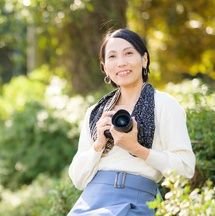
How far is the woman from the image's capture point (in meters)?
4.12

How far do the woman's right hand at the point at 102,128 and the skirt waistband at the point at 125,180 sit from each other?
142 millimetres

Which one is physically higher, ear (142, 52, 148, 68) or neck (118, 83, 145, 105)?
ear (142, 52, 148, 68)

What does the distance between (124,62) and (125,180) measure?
2.00 feet

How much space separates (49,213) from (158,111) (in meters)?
2.06

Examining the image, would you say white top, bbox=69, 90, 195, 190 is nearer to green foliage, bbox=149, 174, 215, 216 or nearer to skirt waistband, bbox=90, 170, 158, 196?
skirt waistband, bbox=90, 170, 158, 196

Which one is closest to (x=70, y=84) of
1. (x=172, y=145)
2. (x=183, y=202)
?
(x=172, y=145)

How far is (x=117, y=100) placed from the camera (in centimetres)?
443

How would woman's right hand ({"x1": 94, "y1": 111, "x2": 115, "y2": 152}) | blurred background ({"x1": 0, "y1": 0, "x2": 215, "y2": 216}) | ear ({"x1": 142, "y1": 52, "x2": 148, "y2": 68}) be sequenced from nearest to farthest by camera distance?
woman's right hand ({"x1": 94, "y1": 111, "x2": 115, "y2": 152}) → ear ({"x1": 142, "y1": 52, "x2": 148, "y2": 68}) → blurred background ({"x1": 0, "y1": 0, "x2": 215, "y2": 216})

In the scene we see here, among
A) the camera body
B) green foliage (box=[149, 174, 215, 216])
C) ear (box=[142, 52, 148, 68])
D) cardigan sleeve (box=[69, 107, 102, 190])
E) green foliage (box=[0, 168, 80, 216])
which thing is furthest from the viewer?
green foliage (box=[0, 168, 80, 216])

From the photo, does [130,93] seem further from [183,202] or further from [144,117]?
[183,202]

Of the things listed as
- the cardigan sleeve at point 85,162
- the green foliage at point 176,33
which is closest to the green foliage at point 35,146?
the green foliage at point 176,33

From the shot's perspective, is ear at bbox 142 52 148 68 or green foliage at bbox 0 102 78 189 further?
green foliage at bbox 0 102 78 189

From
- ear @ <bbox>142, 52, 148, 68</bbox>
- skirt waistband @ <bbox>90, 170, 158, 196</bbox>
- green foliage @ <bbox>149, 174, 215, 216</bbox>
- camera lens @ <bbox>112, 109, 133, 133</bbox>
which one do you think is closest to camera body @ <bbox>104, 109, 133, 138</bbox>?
camera lens @ <bbox>112, 109, 133, 133</bbox>

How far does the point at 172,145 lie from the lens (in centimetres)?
418
